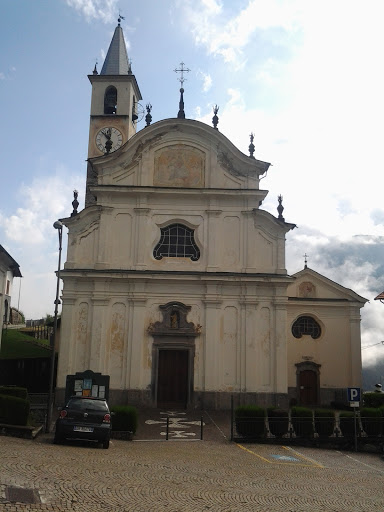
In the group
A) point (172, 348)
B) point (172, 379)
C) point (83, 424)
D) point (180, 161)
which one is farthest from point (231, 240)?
point (83, 424)

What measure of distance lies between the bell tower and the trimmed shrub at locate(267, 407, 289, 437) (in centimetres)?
1974

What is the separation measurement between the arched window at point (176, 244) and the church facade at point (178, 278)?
0.16 ft

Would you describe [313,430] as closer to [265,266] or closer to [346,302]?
[265,266]

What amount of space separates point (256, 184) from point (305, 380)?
11.1 meters

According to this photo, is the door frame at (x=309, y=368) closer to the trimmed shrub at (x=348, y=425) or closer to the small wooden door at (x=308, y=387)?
the small wooden door at (x=308, y=387)

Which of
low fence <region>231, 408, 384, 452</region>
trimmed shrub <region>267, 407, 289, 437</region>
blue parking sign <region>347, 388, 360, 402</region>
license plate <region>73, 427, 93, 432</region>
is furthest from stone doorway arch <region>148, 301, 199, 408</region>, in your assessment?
license plate <region>73, 427, 93, 432</region>

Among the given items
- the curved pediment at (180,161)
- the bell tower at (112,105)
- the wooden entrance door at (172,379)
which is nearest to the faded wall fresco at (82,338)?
the wooden entrance door at (172,379)

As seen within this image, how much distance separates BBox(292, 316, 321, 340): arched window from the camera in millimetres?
29250

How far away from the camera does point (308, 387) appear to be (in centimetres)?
2845

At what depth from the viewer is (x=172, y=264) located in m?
24.5

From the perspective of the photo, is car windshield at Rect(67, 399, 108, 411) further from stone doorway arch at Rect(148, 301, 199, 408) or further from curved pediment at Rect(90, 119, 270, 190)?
curved pediment at Rect(90, 119, 270, 190)

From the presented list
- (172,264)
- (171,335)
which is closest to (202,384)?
(171,335)

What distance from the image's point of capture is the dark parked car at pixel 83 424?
13.2 metres

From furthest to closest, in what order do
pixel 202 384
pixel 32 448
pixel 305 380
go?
pixel 305 380 < pixel 202 384 < pixel 32 448
